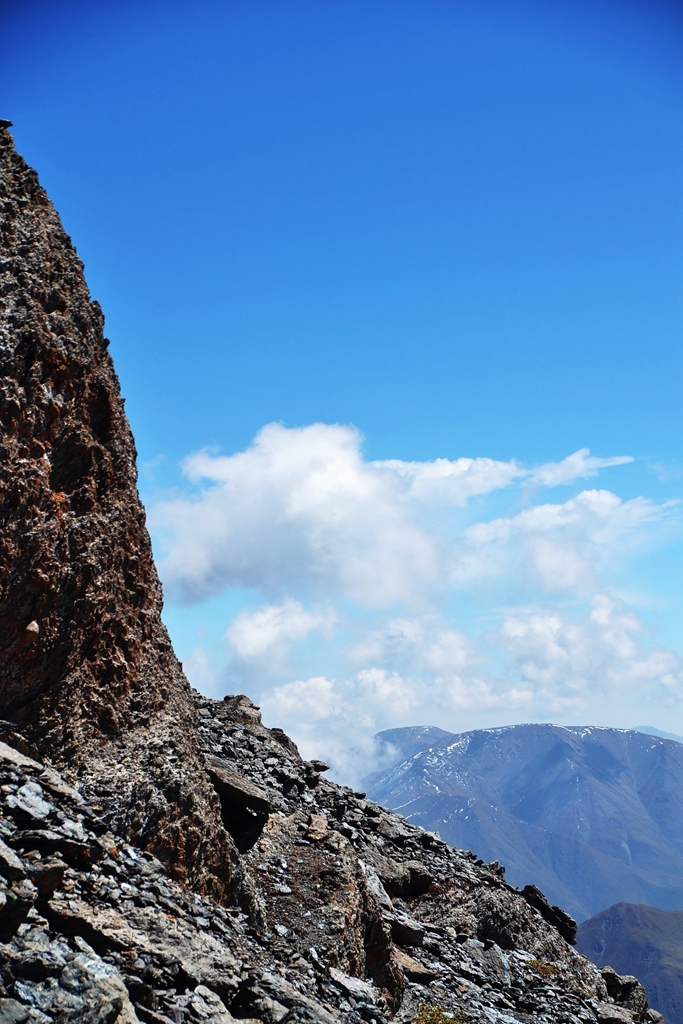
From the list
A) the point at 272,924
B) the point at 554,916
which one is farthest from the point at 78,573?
the point at 554,916

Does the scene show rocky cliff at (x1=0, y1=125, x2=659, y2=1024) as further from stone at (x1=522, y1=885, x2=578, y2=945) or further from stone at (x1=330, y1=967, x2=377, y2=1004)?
stone at (x1=522, y1=885, x2=578, y2=945)

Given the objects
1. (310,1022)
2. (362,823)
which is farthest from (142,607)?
(362,823)

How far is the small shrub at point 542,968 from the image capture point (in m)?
26.7

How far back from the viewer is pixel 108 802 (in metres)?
14.6

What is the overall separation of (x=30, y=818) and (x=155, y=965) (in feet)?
10.3

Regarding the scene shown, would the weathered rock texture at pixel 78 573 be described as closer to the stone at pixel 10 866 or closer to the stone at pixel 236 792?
the stone at pixel 236 792

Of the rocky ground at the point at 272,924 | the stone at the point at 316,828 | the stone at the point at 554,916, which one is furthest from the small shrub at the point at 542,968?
the stone at the point at 554,916

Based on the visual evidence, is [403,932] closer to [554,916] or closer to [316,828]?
[316,828]

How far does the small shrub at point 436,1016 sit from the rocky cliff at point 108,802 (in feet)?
0.24

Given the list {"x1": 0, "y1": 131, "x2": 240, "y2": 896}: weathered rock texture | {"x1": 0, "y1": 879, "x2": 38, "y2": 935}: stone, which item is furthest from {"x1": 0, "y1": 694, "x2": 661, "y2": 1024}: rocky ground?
{"x1": 0, "y1": 131, "x2": 240, "y2": 896}: weathered rock texture

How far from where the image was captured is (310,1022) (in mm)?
12594

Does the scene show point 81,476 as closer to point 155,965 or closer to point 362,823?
point 155,965

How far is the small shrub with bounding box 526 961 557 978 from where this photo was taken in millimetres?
26711

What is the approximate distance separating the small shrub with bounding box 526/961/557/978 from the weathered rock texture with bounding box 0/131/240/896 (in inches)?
625
